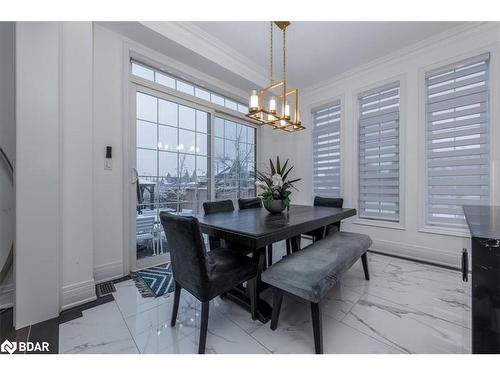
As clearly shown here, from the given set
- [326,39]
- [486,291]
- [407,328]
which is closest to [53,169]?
[486,291]

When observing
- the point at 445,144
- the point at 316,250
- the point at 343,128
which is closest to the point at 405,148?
the point at 445,144

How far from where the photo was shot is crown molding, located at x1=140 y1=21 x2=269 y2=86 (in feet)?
7.82

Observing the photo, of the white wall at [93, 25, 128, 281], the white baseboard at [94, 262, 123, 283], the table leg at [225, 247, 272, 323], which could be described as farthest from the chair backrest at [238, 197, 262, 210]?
the white baseboard at [94, 262, 123, 283]

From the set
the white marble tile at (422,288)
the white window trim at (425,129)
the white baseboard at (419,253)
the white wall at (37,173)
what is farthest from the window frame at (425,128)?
the white wall at (37,173)

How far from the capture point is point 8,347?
131 cm

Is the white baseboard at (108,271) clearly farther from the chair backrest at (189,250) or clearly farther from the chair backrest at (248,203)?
the chair backrest at (248,203)

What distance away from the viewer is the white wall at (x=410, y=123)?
251cm

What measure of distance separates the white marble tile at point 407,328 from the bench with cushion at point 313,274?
1.35 feet

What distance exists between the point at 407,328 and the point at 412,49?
3.36 m

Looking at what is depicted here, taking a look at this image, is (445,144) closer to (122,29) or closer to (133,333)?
(133,333)

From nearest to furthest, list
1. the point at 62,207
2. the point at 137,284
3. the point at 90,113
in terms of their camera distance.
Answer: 1. the point at 62,207
2. the point at 90,113
3. the point at 137,284

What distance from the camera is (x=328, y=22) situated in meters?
2.45

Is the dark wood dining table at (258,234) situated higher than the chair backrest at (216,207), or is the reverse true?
the chair backrest at (216,207)
